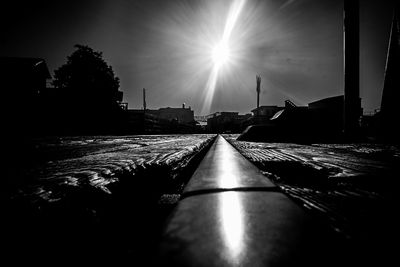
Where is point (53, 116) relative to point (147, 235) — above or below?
above

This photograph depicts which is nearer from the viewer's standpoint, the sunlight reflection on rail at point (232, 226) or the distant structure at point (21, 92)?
the sunlight reflection on rail at point (232, 226)

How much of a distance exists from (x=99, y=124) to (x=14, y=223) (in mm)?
16569

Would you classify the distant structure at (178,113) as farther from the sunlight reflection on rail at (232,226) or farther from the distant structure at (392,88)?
the sunlight reflection on rail at (232,226)

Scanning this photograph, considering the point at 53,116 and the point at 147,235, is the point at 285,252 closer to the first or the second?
the point at 147,235

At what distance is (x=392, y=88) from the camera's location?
11.5 feet

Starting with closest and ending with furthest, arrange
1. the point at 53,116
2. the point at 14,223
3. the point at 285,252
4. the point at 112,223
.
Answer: the point at 285,252
the point at 14,223
the point at 112,223
the point at 53,116

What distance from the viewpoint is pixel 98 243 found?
0.30m

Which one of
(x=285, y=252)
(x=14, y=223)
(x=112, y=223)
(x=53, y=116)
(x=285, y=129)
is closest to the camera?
(x=285, y=252)

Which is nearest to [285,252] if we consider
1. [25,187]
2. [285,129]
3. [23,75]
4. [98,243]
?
[98,243]

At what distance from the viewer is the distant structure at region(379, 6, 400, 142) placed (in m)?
3.26

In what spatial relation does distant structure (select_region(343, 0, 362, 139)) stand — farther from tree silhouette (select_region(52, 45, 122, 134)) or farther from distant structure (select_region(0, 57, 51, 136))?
distant structure (select_region(0, 57, 51, 136))

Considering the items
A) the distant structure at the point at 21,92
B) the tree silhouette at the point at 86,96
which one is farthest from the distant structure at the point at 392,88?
the distant structure at the point at 21,92

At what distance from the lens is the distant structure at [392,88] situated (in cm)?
326

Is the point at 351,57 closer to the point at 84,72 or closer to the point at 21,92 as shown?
the point at 21,92
